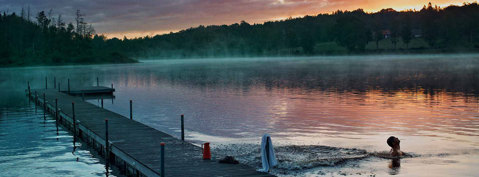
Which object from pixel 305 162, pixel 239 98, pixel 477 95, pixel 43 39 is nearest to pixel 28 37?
pixel 43 39

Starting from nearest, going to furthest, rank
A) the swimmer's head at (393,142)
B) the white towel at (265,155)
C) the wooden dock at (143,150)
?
the wooden dock at (143,150) → the white towel at (265,155) → the swimmer's head at (393,142)

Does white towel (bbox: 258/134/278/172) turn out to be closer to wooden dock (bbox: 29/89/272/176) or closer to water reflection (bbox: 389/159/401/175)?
wooden dock (bbox: 29/89/272/176)

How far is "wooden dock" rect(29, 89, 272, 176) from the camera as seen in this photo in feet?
49.6

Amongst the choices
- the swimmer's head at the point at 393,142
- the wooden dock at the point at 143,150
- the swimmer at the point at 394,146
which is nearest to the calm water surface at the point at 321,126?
the swimmer at the point at 394,146

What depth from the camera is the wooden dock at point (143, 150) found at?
1513cm

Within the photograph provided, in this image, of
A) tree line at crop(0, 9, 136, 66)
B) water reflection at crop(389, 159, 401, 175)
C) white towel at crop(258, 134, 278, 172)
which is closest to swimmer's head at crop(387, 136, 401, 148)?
water reflection at crop(389, 159, 401, 175)

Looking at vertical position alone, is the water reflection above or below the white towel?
below

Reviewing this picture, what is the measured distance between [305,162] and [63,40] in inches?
7080

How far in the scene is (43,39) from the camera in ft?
619

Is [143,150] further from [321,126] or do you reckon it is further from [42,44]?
[42,44]

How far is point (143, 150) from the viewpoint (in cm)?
1831

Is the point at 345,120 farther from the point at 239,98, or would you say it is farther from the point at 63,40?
the point at 63,40

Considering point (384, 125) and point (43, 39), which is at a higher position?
point (43, 39)

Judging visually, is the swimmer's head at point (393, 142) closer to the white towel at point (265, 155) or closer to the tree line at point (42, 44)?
the white towel at point (265, 155)
